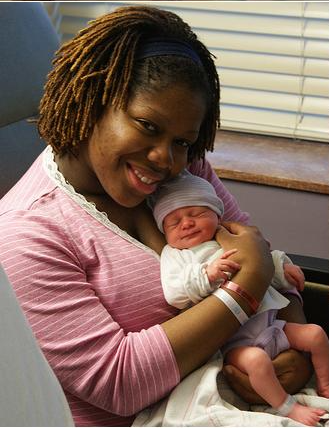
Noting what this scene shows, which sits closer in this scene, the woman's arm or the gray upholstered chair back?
the woman's arm

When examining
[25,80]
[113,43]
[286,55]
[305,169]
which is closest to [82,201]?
[113,43]

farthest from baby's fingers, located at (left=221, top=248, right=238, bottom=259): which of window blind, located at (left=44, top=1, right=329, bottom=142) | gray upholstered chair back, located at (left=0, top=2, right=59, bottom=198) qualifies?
window blind, located at (left=44, top=1, right=329, bottom=142)

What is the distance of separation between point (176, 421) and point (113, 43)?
62cm

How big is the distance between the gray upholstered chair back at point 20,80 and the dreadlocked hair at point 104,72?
301 mm

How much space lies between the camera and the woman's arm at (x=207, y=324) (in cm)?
113

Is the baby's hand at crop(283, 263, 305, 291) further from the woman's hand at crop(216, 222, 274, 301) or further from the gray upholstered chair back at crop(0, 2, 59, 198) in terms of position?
the gray upholstered chair back at crop(0, 2, 59, 198)

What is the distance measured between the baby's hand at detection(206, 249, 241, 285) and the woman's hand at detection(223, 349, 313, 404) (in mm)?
147

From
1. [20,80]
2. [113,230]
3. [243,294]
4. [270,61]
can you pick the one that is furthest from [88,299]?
[270,61]

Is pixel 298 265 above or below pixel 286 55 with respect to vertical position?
below

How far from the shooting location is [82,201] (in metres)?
1.24

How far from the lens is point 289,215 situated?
1.90 metres

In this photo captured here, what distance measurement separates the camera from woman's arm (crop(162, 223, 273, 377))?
1.13 m

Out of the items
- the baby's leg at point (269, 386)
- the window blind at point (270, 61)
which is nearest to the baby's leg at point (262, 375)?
the baby's leg at point (269, 386)

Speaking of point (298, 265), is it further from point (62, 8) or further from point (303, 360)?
point (62, 8)
